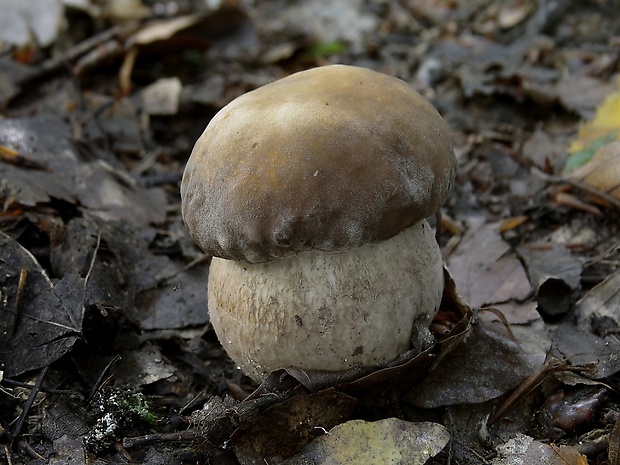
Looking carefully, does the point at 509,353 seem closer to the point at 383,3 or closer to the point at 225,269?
the point at 225,269

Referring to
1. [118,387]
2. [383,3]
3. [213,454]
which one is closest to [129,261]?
[118,387]

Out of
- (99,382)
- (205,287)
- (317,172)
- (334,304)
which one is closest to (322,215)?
(317,172)

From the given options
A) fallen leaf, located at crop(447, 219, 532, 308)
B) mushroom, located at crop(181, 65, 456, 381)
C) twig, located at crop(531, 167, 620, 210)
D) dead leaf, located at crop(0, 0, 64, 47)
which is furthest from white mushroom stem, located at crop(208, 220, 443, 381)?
dead leaf, located at crop(0, 0, 64, 47)

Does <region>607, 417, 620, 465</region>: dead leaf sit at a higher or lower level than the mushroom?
lower

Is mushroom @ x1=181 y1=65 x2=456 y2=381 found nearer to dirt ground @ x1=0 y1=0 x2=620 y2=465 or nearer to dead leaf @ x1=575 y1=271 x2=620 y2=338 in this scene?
dirt ground @ x1=0 y1=0 x2=620 y2=465

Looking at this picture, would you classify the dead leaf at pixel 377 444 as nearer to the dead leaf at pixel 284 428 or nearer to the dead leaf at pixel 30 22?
the dead leaf at pixel 284 428

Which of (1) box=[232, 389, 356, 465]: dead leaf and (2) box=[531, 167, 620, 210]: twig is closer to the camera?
(1) box=[232, 389, 356, 465]: dead leaf
